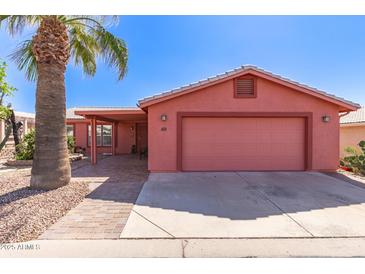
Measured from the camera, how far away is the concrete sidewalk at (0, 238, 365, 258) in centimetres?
312

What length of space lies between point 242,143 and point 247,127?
28.7 inches

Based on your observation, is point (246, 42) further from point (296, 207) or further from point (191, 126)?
point (296, 207)

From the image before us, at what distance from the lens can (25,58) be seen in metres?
7.09

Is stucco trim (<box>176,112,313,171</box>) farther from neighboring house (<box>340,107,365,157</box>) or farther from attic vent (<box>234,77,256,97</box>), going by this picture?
neighboring house (<box>340,107,365,157</box>)

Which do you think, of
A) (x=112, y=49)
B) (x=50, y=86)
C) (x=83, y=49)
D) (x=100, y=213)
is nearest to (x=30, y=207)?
(x=100, y=213)

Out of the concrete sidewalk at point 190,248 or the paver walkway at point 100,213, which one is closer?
the concrete sidewalk at point 190,248

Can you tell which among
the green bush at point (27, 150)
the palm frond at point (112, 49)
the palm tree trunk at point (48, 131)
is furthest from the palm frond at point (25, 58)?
the green bush at point (27, 150)

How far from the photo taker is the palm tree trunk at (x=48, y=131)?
6.00m

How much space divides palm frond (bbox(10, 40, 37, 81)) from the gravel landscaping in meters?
3.84

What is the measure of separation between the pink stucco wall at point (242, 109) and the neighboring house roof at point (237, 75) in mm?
257

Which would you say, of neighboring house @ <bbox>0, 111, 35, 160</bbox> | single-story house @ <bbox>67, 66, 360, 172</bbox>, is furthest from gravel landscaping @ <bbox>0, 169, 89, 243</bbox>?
neighboring house @ <bbox>0, 111, 35, 160</bbox>

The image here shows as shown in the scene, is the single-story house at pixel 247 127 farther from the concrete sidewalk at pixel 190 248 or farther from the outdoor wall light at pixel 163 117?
the concrete sidewalk at pixel 190 248

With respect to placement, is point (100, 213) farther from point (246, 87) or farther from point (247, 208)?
point (246, 87)
